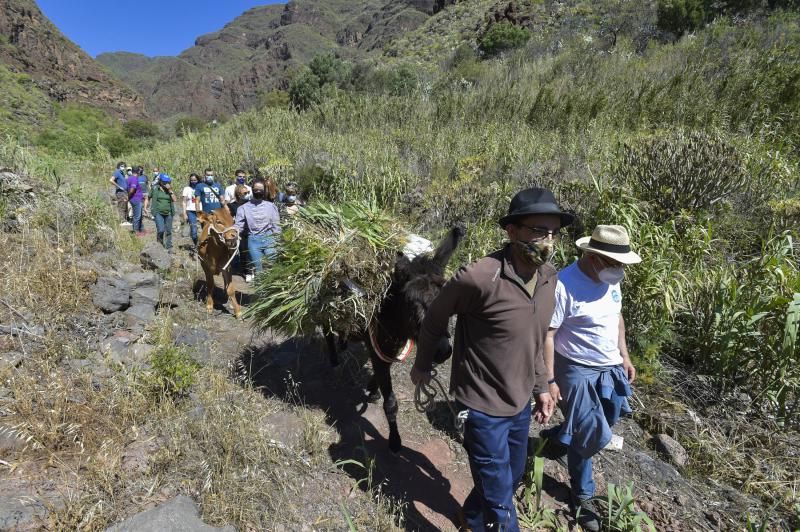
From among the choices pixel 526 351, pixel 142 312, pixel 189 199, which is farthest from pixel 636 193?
pixel 189 199

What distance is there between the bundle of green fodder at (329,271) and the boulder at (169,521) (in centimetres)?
156

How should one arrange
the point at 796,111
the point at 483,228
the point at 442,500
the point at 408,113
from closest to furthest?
the point at 442,500 < the point at 483,228 < the point at 796,111 < the point at 408,113

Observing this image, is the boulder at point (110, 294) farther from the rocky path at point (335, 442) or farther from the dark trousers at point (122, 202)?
the dark trousers at point (122, 202)

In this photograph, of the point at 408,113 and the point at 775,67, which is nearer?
the point at 775,67

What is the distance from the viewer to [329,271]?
3344 mm

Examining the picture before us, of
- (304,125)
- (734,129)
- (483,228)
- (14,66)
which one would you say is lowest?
Result: (483,228)

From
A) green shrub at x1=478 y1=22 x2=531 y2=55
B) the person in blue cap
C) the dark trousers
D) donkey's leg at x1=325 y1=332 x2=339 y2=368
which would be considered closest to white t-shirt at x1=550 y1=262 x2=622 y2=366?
donkey's leg at x1=325 y1=332 x2=339 y2=368

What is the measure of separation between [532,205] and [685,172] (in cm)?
462

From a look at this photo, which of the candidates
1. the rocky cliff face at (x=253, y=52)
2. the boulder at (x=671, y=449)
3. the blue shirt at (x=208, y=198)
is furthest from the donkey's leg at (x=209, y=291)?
the rocky cliff face at (x=253, y=52)

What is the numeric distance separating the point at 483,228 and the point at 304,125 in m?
9.55

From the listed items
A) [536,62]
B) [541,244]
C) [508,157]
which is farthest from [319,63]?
[541,244]

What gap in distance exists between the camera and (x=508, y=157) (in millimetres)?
7348

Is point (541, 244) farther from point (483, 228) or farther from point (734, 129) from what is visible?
point (734, 129)

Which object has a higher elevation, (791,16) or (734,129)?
(791,16)
